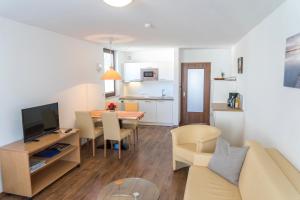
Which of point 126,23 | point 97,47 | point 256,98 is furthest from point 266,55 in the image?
point 97,47

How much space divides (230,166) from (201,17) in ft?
6.47

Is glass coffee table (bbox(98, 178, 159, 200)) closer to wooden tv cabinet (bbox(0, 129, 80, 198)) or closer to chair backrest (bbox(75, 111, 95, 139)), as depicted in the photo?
wooden tv cabinet (bbox(0, 129, 80, 198))

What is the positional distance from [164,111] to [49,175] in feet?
13.2

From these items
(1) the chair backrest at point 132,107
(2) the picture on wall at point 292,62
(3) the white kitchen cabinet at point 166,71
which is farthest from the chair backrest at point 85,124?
(2) the picture on wall at point 292,62

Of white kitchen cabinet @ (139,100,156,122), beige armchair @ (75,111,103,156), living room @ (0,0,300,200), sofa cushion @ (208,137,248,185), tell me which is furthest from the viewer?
white kitchen cabinet @ (139,100,156,122)

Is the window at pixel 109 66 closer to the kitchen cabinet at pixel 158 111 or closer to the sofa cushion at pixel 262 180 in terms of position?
the kitchen cabinet at pixel 158 111

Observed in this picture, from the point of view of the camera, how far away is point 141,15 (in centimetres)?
286

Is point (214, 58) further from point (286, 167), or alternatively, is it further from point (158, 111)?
point (286, 167)

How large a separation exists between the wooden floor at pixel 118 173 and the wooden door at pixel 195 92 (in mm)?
2270

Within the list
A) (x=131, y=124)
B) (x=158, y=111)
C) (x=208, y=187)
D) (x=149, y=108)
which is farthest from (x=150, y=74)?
(x=208, y=187)

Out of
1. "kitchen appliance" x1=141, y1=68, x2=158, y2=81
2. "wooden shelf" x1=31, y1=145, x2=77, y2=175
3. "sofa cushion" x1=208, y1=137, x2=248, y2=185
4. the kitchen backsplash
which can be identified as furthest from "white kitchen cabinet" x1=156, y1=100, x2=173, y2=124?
"sofa cushion" x1=208, y1=137, x2=248, y2=185

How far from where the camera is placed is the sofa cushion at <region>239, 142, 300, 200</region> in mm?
1568

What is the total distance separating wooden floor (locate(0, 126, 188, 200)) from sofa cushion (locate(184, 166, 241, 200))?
0.56 metres

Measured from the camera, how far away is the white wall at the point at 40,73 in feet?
10.2
